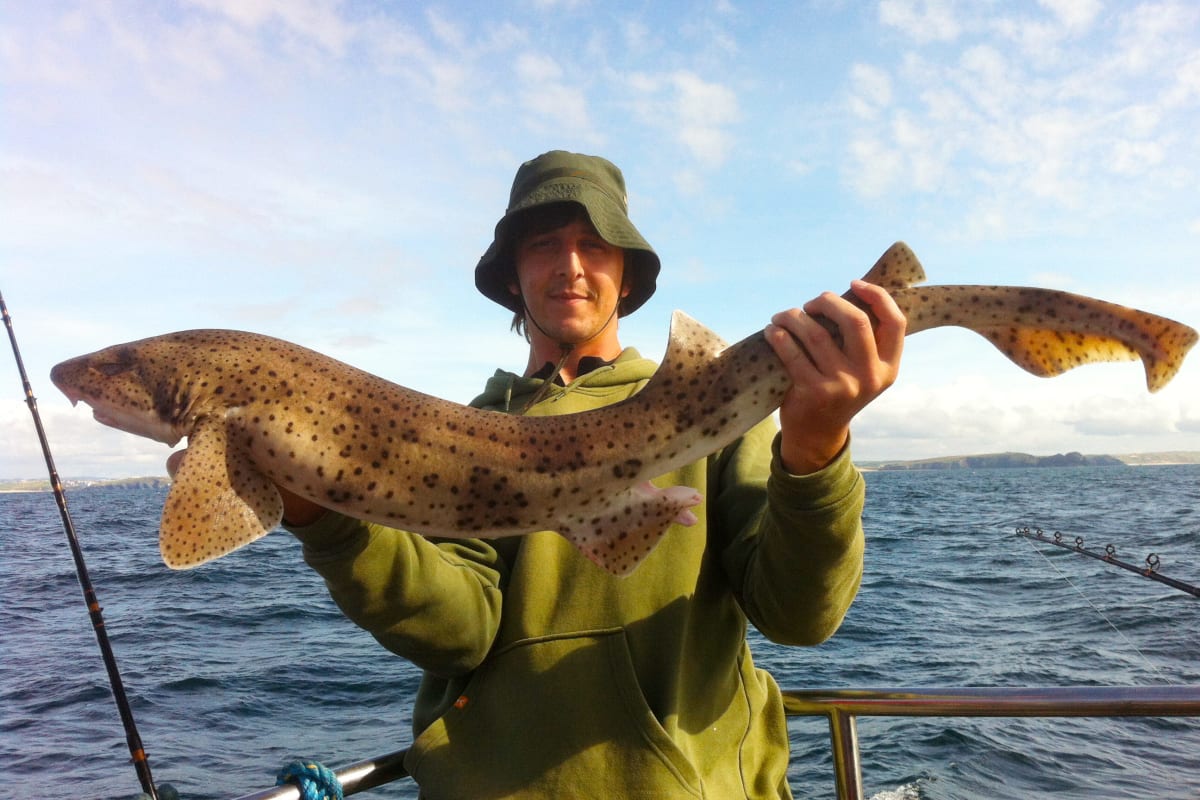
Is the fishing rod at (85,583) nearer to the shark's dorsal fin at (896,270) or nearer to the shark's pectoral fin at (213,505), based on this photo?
the shark's pectoral fin at (213,505)

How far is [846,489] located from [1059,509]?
6341 centimetres

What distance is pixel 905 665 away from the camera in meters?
15.3

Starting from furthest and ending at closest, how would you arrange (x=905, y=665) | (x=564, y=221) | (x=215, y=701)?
1. (x=905, y=665)
2. (x=215, y=701)
3. (x=564, y=221)

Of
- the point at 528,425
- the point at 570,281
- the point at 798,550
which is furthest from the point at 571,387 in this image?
the point at 798,550

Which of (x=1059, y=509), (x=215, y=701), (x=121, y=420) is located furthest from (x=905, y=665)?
(x=1059, y=509)

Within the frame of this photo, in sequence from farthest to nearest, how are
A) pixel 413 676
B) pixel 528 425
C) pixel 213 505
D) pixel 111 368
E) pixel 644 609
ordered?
pixel 413 676 < pixel 644 609 < pixel 111 368 < pixel 528 425 < pixel 213 505

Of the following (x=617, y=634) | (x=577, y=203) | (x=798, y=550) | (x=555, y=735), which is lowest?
(x=555, y=735)

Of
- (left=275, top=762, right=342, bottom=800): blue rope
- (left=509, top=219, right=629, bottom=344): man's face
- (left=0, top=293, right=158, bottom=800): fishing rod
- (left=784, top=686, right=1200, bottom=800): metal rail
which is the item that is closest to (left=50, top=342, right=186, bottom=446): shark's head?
(left=275, top=762, right=342, bottom=800): blue rope

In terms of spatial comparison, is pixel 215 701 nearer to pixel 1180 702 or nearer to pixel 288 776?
pixel 288 776

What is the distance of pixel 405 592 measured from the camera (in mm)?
3123

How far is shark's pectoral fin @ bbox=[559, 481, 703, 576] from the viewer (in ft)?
9.69

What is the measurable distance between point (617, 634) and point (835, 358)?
1511 mm

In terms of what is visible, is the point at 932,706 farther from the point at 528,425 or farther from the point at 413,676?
the point at 413,676

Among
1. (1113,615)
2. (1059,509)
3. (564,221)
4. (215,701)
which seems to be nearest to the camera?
(564,221)
